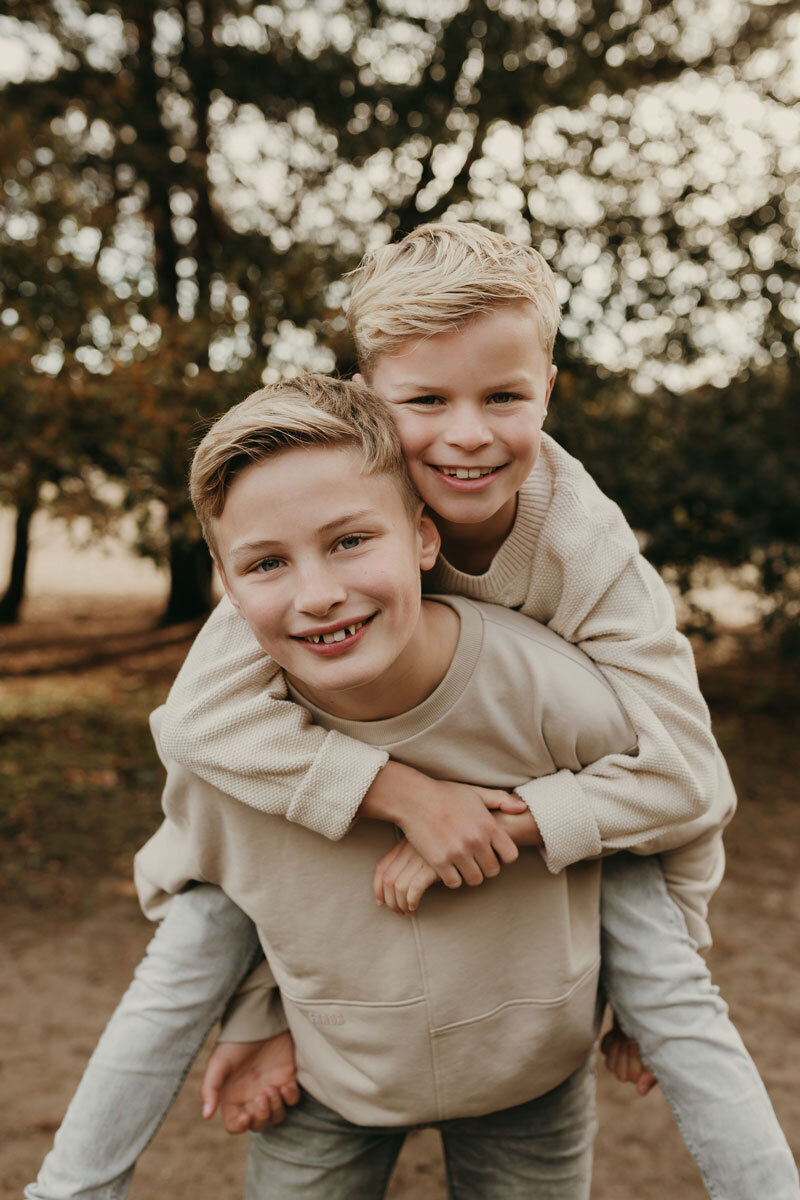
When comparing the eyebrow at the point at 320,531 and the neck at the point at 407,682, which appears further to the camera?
the neck at the point at 407,682

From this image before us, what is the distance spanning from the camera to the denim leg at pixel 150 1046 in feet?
5.84

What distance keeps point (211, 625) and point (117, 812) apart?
16.3 feet

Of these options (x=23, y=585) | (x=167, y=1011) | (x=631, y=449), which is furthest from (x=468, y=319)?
(x=23, y=585)

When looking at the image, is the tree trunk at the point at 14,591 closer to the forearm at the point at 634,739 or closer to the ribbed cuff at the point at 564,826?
the forearm at the point at 634,739

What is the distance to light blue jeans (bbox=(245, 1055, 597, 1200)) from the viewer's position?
6.31ft

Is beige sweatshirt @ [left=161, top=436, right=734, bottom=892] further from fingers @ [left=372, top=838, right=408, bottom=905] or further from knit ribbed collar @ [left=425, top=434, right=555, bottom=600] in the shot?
fingers @ [left=372, top=838, right=408, bottom=905]

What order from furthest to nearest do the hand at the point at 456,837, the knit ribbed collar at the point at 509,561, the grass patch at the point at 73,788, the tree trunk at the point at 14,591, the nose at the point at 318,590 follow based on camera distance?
the tree trunk at the point at 14,591 < the grass patch at the point at 73,788 < the knit ribbed collar at the point at 509,561 < the hand at the point at 456,837 < the nose at the point at 318,590

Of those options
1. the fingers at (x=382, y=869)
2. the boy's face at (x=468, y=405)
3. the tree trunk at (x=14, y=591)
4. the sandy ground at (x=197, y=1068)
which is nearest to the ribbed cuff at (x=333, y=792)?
the fingers at (x=382, y=869)

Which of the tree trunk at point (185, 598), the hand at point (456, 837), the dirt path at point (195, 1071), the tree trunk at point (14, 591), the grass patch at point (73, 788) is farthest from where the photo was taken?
the tree trunk at point (14, 591)

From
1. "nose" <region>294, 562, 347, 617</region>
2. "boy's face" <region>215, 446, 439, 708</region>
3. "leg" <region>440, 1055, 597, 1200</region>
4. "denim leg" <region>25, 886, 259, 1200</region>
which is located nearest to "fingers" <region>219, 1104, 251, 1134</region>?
"denim leg" <region>25, 886, 259, 1200</region>

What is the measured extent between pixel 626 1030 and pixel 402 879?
0.55 metres

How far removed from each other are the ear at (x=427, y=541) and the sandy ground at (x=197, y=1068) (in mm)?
2562

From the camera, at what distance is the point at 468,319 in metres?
1.71

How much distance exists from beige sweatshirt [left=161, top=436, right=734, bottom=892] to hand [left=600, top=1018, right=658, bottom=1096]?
0.46 m
